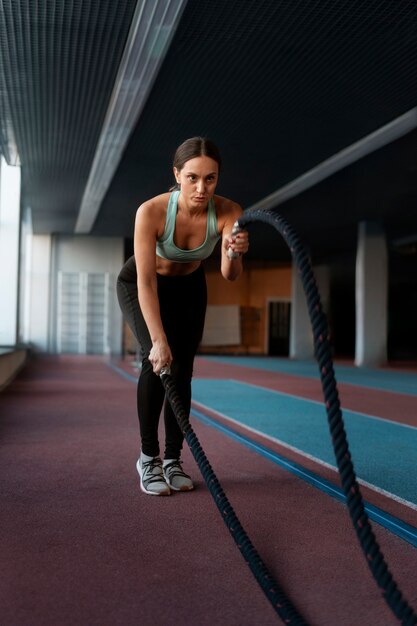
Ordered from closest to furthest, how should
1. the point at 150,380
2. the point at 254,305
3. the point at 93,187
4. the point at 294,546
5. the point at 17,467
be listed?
the point at 294,546 < the point at 150,380 < the point at 17,467 < the point at 93,187 < the point at 254,305

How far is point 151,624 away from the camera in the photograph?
142cm

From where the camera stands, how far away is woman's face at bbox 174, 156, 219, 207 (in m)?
2.28

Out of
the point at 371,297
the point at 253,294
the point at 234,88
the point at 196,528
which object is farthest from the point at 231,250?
the point at 253,294

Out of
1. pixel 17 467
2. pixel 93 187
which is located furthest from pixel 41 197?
pixel 17 467

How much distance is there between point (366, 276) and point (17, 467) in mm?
12134

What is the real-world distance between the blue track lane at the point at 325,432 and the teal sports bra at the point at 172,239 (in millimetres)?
1133

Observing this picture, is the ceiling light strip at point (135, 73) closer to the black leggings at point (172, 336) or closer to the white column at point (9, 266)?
the white column at point (9, 266)

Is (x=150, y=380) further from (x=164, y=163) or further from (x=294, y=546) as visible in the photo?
(x=164, y=163)

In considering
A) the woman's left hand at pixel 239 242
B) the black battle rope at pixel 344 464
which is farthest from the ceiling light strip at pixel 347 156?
the black battle rope at pixel 344 464

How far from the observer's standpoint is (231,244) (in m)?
2.24

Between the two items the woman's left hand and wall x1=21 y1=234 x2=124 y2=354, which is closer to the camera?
the woman's left hand

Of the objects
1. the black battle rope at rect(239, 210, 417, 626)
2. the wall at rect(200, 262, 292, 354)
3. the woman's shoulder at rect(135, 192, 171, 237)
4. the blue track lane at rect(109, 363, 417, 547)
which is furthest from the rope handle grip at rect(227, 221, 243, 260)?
the wall at rect(200, 262, 292, 354)

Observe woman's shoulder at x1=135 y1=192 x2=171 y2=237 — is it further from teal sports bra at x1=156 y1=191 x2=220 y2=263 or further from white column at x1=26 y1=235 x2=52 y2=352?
white column at x1=26 y1=235 x2=52 y2=352

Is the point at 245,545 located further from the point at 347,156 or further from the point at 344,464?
the point at 347,156
